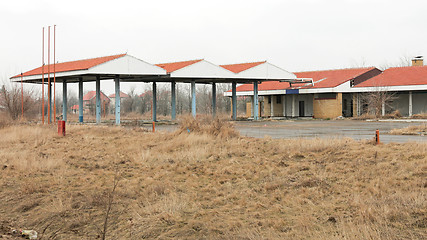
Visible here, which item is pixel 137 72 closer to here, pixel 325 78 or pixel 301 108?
pixel 301 108

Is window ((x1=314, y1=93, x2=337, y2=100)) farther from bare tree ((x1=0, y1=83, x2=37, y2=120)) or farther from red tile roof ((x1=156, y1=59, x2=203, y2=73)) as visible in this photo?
bare tree ((x1=0, y1=83, x2=37, y2=120))

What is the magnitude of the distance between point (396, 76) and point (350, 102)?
18.7 ft

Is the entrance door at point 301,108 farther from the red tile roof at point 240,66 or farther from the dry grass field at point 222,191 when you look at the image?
the dry grass field at point 222,191

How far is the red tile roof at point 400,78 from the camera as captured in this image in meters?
47.9

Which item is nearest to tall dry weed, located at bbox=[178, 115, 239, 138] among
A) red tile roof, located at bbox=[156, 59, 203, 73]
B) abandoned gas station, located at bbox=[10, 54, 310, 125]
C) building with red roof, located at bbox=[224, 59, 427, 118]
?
abandoned gas station, located at bbox=[10, 54, 310, 125]

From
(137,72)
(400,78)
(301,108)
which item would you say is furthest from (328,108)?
(137,72)

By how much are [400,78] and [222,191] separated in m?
44.2

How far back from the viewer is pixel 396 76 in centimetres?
5150

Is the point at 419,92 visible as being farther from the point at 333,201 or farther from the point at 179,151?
the point at 333,201

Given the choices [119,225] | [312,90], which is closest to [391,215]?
[119,225]

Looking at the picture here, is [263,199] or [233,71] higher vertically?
[233,71]

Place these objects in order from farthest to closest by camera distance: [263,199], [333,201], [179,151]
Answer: [179,151] → [263,199] → [333,201]

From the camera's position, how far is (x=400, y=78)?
50219 mm

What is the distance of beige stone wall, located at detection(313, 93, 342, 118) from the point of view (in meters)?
50.1
